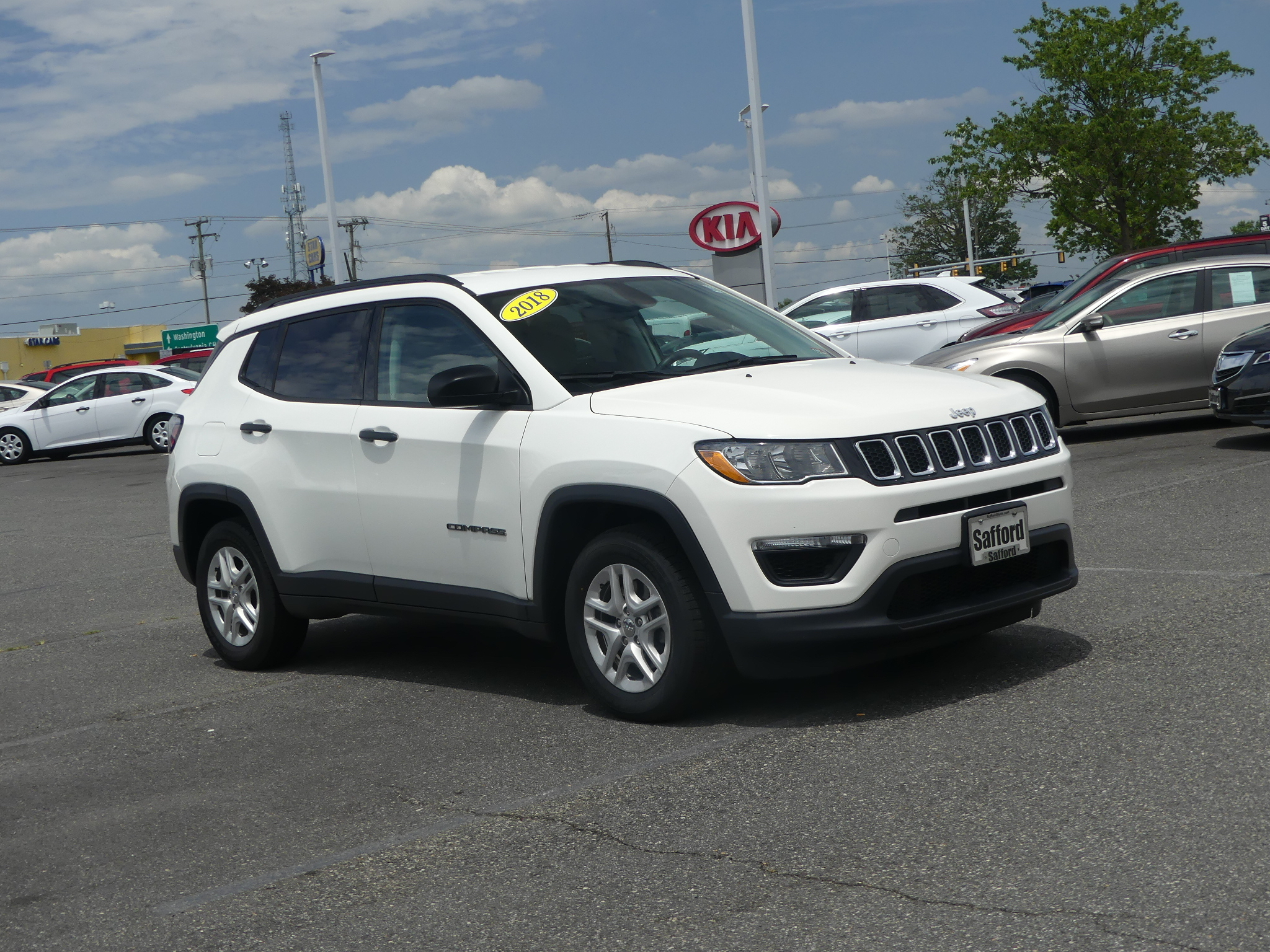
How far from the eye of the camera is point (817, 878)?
3.61m

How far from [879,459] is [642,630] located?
3.53ft

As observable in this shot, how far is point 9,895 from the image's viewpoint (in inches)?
159

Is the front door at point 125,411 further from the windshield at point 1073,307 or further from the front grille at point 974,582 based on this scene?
the front grille at point 974,582

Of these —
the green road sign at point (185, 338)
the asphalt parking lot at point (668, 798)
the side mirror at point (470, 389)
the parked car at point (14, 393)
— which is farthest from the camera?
the green road sign at point (185, 338)

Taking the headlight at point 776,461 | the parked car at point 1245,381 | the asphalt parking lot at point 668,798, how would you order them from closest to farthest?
1. the asphalt parking lot at point 668,798
2. the headlight at point 776,461
3. the parked car at point 1245,381

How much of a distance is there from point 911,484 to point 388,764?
6.90 feet

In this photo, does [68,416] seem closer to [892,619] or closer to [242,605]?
[242,605]

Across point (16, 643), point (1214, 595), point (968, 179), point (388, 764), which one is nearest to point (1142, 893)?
point (388, 764)

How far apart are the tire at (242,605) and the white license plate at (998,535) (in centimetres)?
334

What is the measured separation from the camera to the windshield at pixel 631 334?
18.4ft

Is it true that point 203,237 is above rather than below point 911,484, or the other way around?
above

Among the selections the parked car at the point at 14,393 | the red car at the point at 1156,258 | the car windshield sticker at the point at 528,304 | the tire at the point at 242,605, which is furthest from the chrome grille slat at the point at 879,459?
the parked car at the point at 14,393

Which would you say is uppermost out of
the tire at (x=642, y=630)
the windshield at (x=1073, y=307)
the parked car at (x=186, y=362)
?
the parked car at (x=186, y=362)

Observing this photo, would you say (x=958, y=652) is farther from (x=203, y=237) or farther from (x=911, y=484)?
(x=203, y=237)
